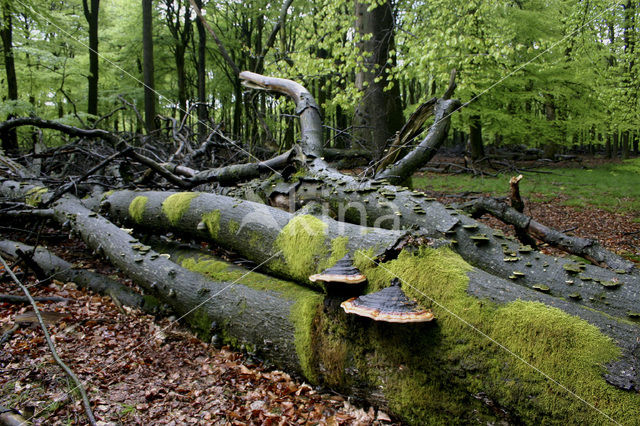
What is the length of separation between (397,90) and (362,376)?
9712 millimetres

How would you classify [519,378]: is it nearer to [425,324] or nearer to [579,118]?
[425,324]

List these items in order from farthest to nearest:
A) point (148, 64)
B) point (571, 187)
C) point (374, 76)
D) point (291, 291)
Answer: point (148, 64) < point (571, 187) < point (374, 76) < point (291, 291)

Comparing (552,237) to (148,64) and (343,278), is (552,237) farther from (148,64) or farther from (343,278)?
(148,64)

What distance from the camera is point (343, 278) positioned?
2309 mm

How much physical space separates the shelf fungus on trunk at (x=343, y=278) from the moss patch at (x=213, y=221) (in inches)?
75.0

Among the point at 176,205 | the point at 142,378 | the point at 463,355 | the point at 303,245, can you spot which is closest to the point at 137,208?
the point at 176,205

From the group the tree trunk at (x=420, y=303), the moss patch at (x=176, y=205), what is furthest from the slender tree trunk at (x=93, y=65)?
the moss patch at (x=176, y=205)

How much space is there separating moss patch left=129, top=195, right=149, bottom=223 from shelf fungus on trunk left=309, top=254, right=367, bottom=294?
11.1 feet

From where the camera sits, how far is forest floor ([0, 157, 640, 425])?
2.33 m

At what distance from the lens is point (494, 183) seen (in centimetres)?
1244

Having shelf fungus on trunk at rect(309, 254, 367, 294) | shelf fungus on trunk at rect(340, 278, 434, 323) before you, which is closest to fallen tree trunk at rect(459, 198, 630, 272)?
shelf fungus on trunk at rect(340, 278, 434, 323)

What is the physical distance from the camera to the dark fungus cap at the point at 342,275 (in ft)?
7.58

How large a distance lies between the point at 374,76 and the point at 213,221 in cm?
688

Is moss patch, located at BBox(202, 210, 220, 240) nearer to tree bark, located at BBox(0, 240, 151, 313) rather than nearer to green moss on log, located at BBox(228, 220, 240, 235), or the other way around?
green moss on log, located at BBox(228, 220, 240, 235)
